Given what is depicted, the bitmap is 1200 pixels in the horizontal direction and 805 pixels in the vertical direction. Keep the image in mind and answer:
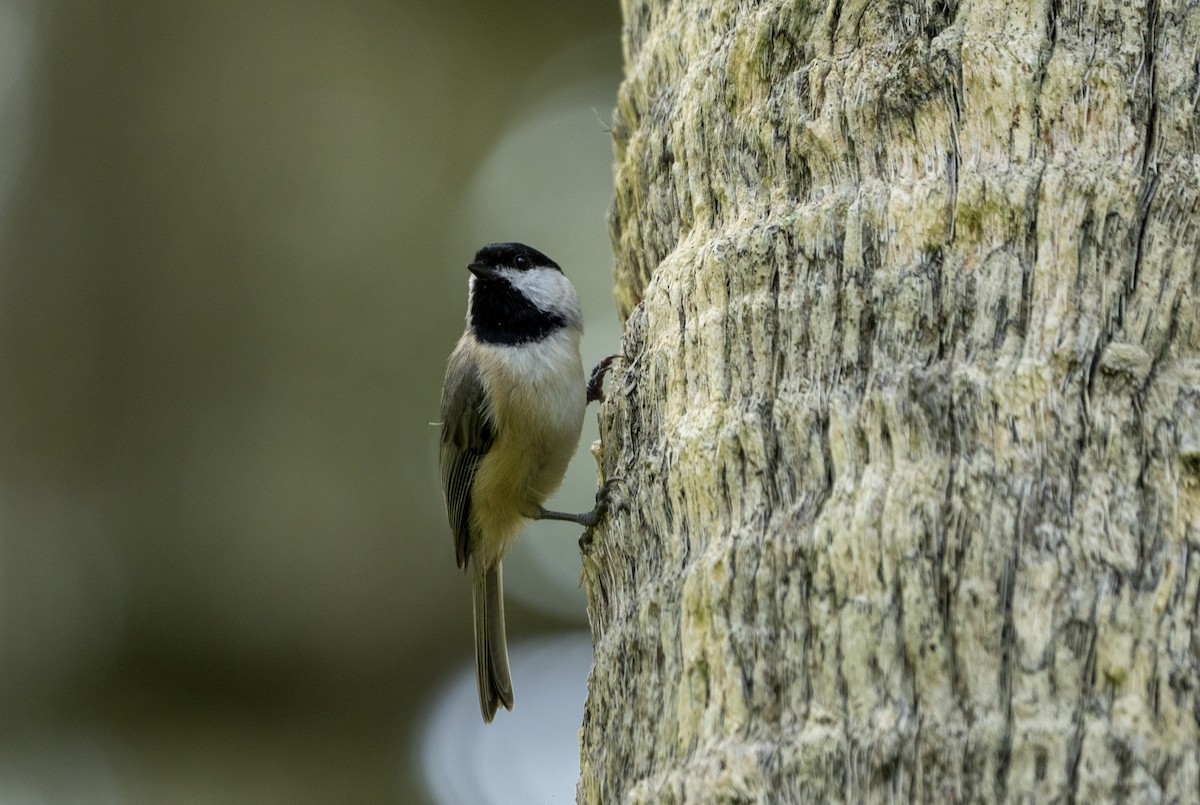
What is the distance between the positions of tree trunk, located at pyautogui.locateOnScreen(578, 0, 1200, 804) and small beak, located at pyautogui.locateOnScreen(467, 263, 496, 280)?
56.8 inches

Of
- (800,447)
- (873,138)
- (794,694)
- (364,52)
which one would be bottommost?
(794,694)

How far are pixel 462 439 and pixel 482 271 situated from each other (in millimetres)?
552

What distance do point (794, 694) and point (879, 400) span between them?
0.47 m

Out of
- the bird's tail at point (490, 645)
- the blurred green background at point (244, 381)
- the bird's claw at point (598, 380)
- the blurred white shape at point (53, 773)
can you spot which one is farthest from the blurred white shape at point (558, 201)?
the blurred white shape at point (53, 773)

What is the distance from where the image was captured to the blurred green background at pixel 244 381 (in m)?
4.38

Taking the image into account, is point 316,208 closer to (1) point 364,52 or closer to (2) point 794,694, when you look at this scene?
(1) point 364,52

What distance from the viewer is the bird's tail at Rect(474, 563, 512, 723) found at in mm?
3621

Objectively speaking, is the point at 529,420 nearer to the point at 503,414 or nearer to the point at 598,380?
the point at 503,414

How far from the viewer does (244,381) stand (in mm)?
4902

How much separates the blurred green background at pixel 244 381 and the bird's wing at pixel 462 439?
18.5 inches

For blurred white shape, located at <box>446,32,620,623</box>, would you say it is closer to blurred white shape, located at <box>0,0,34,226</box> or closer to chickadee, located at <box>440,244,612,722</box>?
chickadee, located at <box>440,244,612,722</box>

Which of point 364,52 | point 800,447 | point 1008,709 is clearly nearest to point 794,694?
point 1008,709

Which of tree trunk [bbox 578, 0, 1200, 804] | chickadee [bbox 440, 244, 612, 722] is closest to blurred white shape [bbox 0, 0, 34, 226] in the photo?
chickadee [bbox 440, 244, 612, 722]

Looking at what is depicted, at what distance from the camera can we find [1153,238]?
69.3 inches
